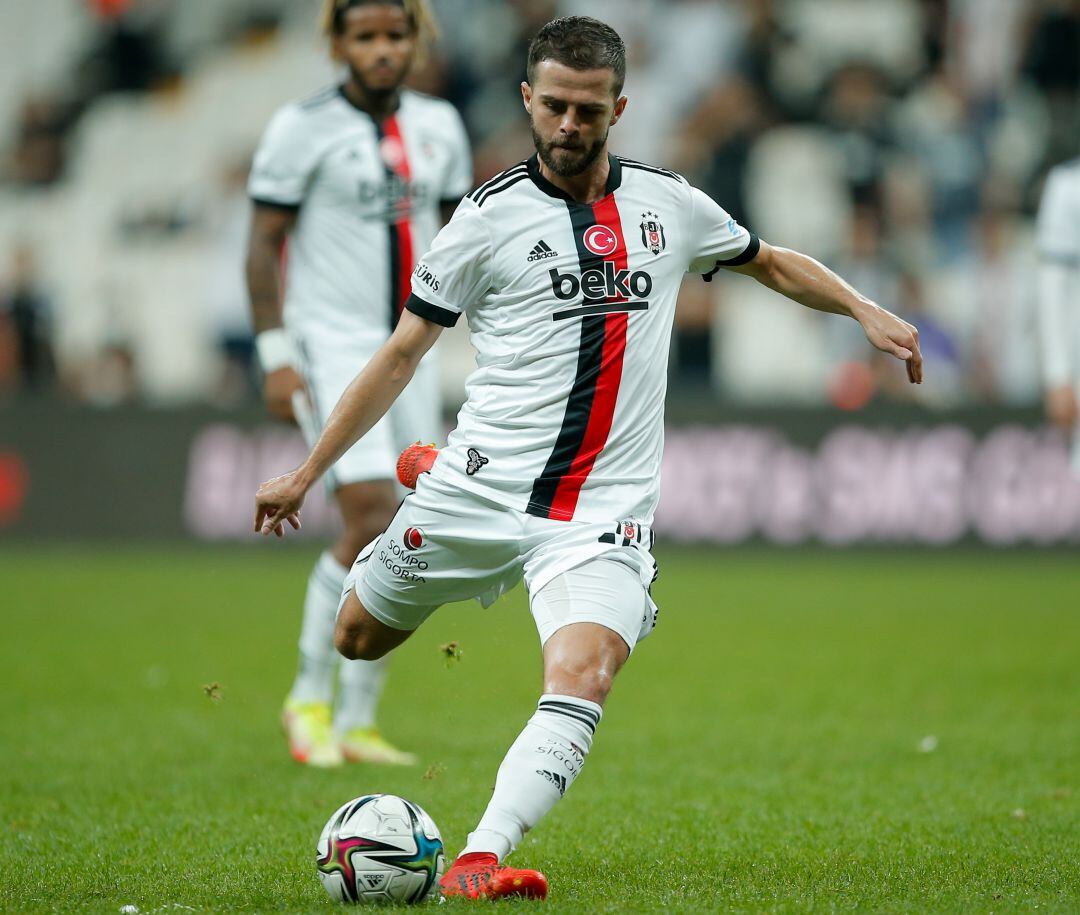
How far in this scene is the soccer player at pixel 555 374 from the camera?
4629mm

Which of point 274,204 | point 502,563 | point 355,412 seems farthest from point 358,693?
point 355,412

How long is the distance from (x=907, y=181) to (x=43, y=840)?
1412 cm

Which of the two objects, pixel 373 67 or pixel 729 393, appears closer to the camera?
pixel 373 67

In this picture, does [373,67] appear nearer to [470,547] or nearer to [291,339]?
[291,339]

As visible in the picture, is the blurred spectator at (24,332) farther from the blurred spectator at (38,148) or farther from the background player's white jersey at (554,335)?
the background player's white jersey at (554,335)

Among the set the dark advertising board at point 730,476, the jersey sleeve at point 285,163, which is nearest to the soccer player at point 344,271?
the jersey sleeve at point 285,163

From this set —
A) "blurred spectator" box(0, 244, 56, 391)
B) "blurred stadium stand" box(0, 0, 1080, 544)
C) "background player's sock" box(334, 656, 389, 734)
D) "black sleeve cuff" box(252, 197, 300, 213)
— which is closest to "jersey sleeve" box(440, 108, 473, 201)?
"black sleeve cuff" box(252, 197, 300, 213)

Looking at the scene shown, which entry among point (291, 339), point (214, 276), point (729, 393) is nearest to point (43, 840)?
point (291, 339)

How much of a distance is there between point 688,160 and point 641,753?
37.8ft

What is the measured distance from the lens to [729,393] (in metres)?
16.5

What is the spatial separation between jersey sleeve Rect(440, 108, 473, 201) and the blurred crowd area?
926 cm

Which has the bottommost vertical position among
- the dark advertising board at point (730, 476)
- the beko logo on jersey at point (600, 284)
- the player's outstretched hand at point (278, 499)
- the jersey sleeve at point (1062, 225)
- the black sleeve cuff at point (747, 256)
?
the dark advertising board at point (730, 476)

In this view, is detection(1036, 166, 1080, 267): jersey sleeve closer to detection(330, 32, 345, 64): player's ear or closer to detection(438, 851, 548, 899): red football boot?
detection(330, 32, 345, 64): player's ear

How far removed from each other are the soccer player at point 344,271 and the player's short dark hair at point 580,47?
240cm
